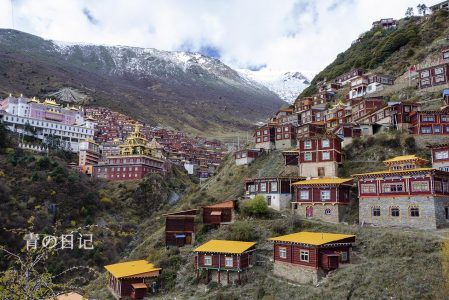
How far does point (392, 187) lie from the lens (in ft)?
143

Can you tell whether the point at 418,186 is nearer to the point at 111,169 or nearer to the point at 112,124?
the point at 111,169

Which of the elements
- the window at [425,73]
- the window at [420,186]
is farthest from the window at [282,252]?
the window at [425,73]

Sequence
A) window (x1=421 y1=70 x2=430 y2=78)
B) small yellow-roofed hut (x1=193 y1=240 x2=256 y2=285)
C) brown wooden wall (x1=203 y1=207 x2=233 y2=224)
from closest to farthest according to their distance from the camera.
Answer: small yellow-roofed hut (x1=193 y1=240 x2=256 y2=285) → brown wooden wall (x1=203 y1=207 x2=233 y2=224) → window (x1=421 y1=70 x2=430 y2=78)

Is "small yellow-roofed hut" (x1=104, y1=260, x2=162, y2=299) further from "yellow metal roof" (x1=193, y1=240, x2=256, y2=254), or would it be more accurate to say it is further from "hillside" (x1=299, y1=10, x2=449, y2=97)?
"hillside" (x1=299, y1=10, x2=449, y2=97)

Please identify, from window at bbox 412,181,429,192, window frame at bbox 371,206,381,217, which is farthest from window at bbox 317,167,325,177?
window at bbox 412,181,429,192

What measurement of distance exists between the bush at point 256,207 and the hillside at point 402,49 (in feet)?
209

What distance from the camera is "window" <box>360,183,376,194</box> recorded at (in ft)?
149

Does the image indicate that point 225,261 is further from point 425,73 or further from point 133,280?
point 425,73

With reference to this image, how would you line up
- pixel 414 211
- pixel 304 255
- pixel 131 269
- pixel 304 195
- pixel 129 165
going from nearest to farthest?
pixel 304 255, pixel 414 211, pixel 131 269, pixel 304 195, pixel 129 165

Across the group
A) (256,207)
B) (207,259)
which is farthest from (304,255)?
(256,207)

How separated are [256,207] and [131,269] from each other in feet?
54.2

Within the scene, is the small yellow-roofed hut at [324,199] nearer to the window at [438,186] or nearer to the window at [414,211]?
the window at [414,211]

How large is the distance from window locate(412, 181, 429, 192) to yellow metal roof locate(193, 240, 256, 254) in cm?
1714

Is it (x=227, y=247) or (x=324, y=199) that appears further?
(x=324, y=199)
